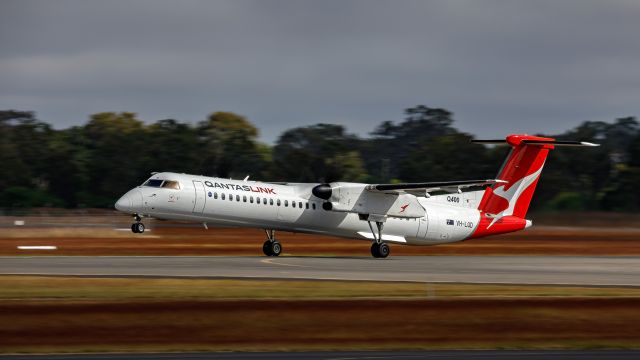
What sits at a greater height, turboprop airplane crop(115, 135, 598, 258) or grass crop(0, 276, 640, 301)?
turboprop airplane crop(115, 135, 598, 258)

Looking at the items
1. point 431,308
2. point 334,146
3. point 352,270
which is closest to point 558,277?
point 352,270

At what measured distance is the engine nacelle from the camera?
131 feet

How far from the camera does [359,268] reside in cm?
3366

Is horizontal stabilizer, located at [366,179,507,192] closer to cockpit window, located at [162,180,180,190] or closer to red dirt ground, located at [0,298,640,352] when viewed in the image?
cockpit window, located at [162,180,180,190]

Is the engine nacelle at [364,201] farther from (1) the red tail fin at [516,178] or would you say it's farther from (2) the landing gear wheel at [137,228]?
(2) the landing gear wheel at [137,228]

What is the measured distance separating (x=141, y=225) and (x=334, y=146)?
87.2 metres

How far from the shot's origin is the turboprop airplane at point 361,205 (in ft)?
122

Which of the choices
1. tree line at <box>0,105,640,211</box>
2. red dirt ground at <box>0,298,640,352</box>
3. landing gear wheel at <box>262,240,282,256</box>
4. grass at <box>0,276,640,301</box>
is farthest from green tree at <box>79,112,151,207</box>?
red dirt ground at <box>0,298,640,352</box>

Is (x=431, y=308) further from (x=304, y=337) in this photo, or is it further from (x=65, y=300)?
(x=65, y=300)

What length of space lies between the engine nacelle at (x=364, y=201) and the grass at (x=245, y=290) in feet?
38.8

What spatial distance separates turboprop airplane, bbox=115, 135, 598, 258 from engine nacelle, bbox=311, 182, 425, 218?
0.04 metres

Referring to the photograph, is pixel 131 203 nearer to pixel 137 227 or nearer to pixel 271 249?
pixel 137 227

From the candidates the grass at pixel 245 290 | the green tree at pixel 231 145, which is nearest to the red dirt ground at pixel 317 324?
the grass at pixel 245 290

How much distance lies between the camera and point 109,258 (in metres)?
36.9
